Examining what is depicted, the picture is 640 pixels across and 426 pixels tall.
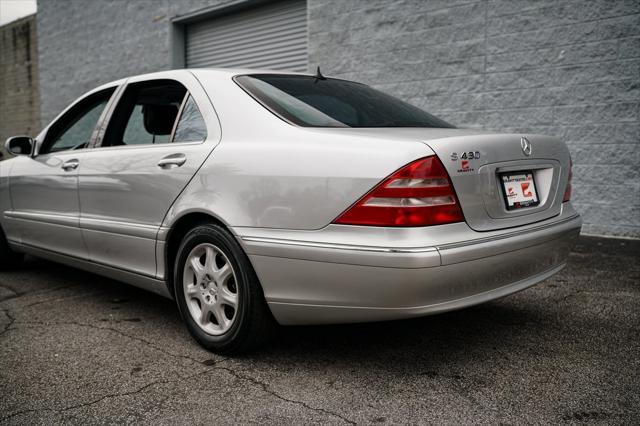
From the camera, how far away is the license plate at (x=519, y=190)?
8.14ft

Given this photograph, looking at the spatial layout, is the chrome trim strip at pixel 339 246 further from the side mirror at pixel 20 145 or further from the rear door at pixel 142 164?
the side mirror at pixel 20 145

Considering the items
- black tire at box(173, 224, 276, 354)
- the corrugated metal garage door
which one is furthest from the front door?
the corrugated metal garage door

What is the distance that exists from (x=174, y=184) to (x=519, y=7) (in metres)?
4.69

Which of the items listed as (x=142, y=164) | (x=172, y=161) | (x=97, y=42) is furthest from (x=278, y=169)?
(x=97, y=42)

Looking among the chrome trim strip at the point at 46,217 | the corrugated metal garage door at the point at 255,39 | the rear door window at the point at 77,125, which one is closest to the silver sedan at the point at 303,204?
the chrome trim strip at the point at 46,217

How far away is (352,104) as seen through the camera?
2.96m

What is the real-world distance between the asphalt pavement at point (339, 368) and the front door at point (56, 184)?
0.51 metres

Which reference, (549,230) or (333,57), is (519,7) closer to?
(333,57)

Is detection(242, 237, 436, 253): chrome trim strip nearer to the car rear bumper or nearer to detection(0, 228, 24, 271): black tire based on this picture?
the car rear bumper

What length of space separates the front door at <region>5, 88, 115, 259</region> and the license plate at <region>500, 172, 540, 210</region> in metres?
2.63

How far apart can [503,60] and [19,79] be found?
470 inches

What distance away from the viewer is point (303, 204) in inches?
91.7

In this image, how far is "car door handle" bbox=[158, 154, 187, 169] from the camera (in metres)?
2.85

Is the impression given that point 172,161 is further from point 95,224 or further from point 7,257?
point 7,257
